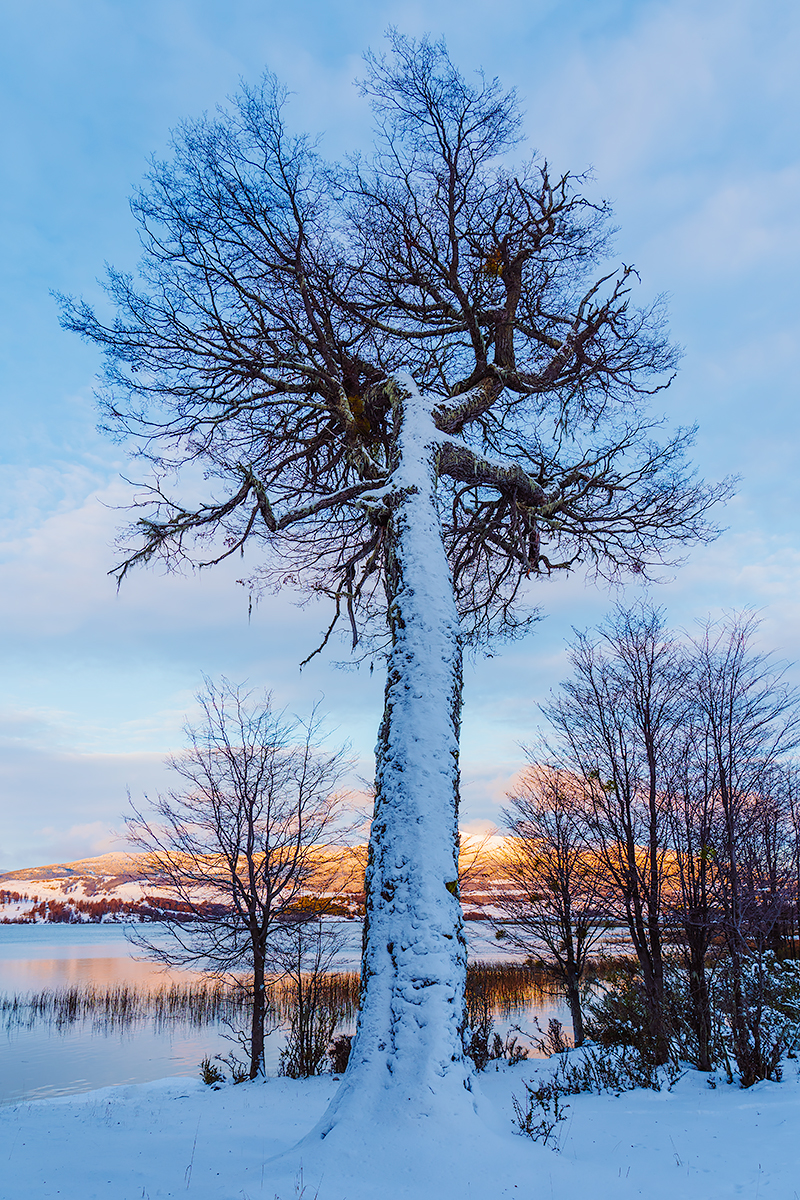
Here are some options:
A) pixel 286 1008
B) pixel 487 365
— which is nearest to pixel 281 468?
pixel 487 365

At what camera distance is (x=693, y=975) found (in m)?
7.55

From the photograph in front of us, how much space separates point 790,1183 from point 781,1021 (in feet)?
15.4

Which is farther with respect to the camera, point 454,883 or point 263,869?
point 263,869

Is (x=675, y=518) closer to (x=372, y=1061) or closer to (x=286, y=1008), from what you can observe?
(x=372, y=1061)

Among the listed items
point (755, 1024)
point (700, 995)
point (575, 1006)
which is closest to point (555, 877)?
point (575, 1006)

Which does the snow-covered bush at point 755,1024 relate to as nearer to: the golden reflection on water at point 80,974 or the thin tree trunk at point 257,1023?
the thin tree trunk at point 257,1023

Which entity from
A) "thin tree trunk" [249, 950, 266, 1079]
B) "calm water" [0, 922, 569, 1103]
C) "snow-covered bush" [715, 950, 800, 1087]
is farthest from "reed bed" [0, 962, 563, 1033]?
"snow-covered bush" [715, 950, 800, 1087]

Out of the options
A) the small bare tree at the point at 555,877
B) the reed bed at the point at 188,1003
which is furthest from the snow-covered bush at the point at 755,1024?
the reed bed at the point at 188,1003

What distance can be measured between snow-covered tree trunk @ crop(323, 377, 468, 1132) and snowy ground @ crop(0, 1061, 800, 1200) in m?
0.30

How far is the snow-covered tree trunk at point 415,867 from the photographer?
347 cm

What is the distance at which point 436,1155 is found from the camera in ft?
9.90

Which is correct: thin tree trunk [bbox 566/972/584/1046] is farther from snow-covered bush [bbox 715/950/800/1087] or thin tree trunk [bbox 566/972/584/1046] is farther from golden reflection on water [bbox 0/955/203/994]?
golden reflection on water [bbox 0/955/203/994]

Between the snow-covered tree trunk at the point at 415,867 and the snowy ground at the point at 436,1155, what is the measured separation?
0.30m

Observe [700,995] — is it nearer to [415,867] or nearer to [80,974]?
[415,867]
